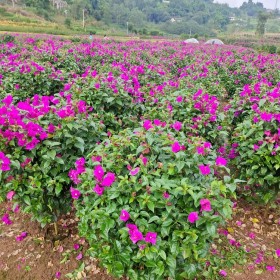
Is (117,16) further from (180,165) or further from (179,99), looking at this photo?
(180,165)

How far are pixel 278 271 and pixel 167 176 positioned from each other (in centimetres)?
166

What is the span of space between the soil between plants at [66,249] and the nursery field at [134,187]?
0.01m

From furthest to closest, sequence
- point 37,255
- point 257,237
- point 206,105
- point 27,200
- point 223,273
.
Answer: point 206,105 → point 257,237 → point 37,255 → point 223,273 → point 27,200

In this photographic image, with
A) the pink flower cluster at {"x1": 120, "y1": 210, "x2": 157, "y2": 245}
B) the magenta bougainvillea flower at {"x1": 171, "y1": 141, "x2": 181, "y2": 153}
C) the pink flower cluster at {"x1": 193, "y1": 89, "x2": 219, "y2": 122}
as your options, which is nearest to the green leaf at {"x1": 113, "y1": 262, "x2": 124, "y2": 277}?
the pink flower cluster at {"x1": 120, "y1": 210, "x2": 157, "y2": 245}

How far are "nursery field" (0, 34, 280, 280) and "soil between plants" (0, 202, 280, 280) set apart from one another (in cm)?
1

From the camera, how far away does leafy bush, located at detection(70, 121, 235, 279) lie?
178 centimetres

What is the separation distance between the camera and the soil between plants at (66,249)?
2592 mm

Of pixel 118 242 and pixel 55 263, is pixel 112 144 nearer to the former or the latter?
pixel 118 242

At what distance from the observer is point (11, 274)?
2566mm

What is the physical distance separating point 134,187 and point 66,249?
1.43 m

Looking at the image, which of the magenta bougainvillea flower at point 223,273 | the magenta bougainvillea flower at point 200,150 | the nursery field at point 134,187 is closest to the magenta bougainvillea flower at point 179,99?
the nursery field at point 134,187

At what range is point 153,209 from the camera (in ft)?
5.73

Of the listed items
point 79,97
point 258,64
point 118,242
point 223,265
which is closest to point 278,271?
point 223,265

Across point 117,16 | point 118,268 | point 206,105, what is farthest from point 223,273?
point 117,16
